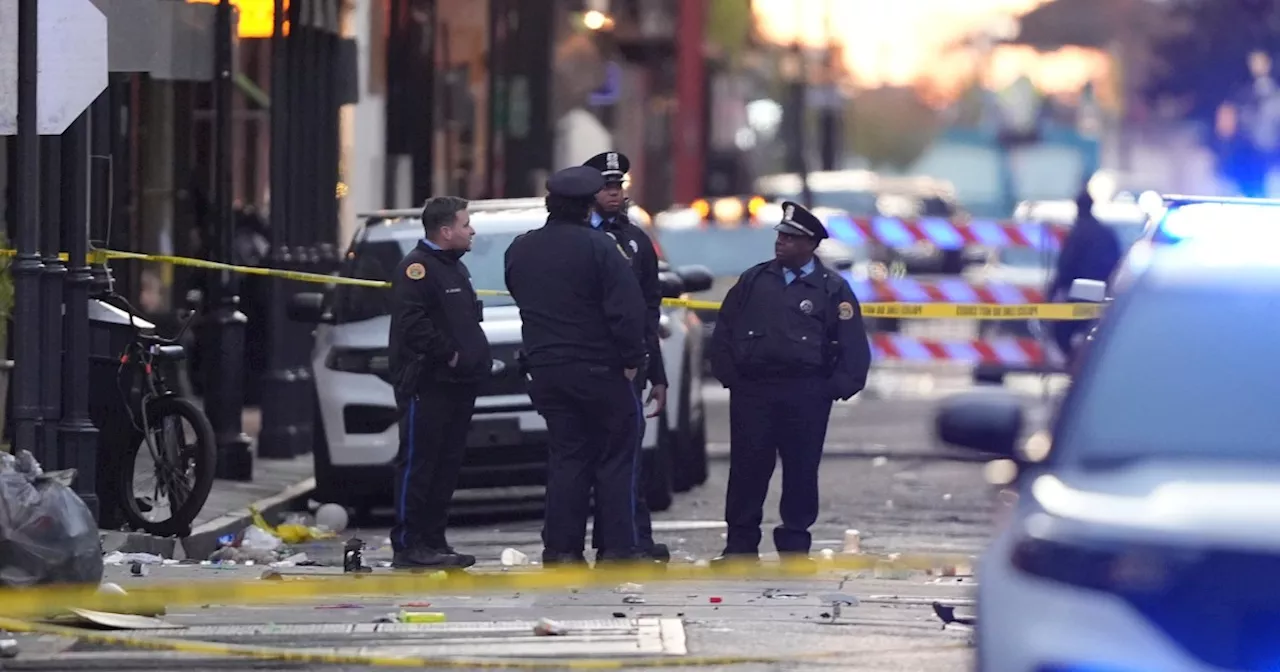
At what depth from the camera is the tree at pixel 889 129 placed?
508 ft

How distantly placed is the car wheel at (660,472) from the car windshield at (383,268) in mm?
1238

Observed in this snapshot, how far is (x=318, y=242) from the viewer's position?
1909 centimetres

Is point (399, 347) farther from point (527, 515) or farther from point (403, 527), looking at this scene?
point (527, 515)

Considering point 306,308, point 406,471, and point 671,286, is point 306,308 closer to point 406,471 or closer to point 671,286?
point 671,286

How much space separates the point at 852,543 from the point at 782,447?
1.19 m

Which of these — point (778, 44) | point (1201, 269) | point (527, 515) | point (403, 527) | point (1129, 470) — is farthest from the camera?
point (778, 44)

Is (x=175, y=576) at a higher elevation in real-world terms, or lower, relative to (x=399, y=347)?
lower

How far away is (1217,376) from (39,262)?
672 cm

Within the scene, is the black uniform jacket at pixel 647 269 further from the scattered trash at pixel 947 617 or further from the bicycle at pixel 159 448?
the scattered trash at pixel 947 617

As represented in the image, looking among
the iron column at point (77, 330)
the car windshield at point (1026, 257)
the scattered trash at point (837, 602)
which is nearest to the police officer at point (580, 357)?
the scattered trash at point (837, 602)

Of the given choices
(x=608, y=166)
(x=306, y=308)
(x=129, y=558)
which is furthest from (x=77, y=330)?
(x=306, y=308)

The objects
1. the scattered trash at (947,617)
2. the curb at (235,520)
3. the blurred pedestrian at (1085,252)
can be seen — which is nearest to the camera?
the scattered trash at (947,617)

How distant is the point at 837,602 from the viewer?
1055cm

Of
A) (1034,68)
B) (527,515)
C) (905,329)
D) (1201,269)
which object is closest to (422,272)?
(527,515)
